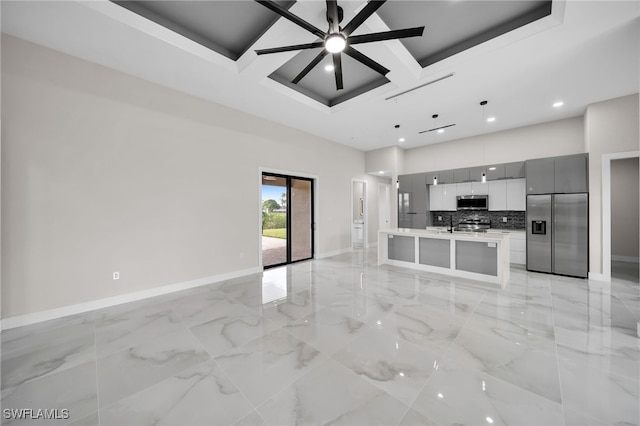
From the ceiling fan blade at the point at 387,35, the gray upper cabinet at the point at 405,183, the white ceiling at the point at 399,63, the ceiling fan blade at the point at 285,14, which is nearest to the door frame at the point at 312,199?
the white ceiling at the point at 399,63

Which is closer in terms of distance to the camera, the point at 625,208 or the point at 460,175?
the point at 625,208

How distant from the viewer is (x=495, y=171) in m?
5.78

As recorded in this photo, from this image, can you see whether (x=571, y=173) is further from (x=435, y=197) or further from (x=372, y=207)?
(x=372, y=207)

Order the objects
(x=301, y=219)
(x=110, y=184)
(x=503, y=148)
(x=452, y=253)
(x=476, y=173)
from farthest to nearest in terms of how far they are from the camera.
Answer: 1. (x=301, y=219)
2. (x=476, y=173)
3. (x=503, y=148)
4. (x=452, y=253)
5. (x=110, y=184)

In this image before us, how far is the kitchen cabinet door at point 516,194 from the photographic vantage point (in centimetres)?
557

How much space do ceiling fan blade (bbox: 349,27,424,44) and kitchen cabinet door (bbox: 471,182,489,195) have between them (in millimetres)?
5357

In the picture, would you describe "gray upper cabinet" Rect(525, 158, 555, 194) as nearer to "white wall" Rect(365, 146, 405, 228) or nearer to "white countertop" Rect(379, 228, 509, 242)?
"white countertop" Rect(379, 228, 509, 242)

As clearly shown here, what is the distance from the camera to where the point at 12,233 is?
2707mm

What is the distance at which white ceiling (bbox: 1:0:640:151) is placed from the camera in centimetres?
247

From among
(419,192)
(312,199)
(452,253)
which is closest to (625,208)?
(419,192)

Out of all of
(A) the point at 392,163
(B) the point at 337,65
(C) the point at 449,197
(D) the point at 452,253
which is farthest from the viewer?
(A) the point at 392,163

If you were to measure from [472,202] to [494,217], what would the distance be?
697 mm

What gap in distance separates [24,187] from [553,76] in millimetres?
7384

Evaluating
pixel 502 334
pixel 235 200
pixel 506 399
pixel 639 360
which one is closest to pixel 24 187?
pixel 235 200
